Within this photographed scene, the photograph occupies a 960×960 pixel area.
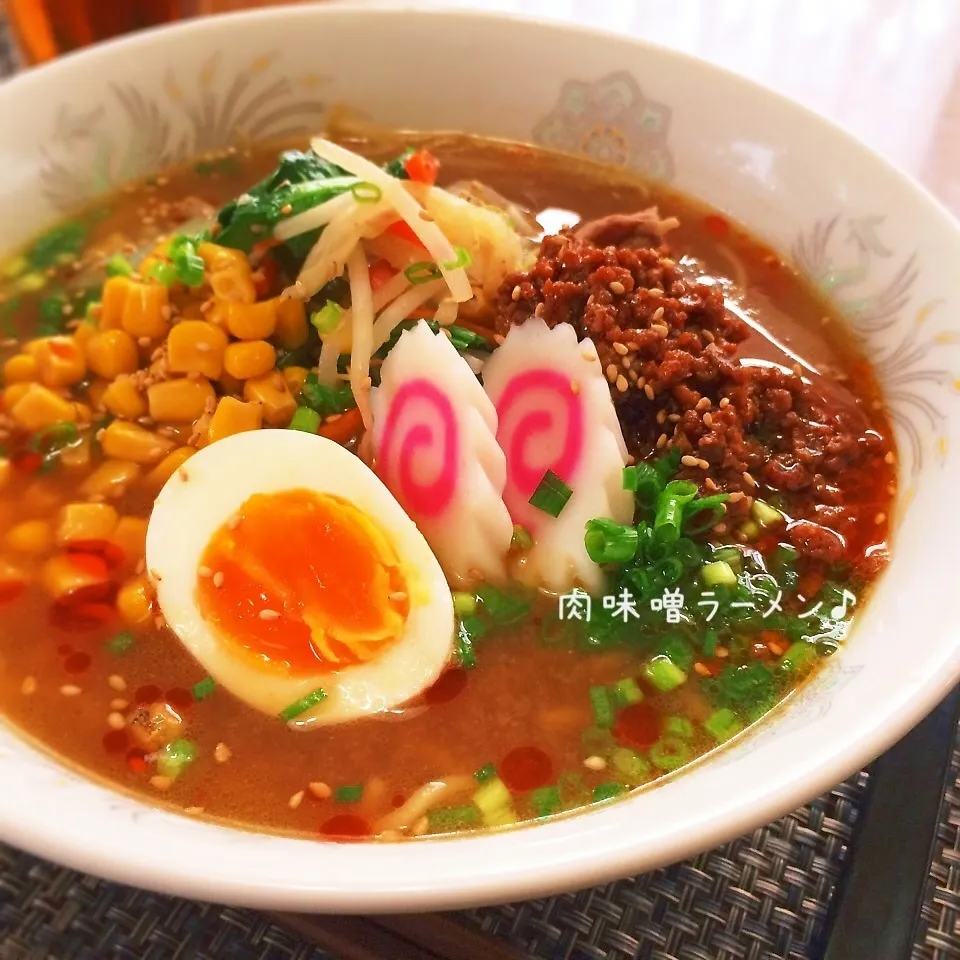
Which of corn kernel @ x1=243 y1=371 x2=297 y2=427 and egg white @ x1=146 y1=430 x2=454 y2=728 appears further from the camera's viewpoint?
corn kernel @ x1=243 y1=371 x2=297 y2=427

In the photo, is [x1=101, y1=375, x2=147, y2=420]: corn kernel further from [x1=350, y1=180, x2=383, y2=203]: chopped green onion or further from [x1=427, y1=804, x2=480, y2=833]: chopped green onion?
[x1=427, y1=804, x2=480, y2=833]: chopped green onion

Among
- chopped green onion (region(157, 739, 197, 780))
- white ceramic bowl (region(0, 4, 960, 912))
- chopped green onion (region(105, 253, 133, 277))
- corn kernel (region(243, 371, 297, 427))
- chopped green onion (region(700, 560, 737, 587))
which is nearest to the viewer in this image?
white ceramic bowl (region(0, 4, 960, 912))

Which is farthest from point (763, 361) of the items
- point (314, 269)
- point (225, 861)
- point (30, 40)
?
point (30, 40)

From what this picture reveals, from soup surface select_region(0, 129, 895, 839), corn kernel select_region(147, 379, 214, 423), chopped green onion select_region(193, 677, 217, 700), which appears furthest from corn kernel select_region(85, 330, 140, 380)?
chopped green onion select_region(193, 677, 217, 700)

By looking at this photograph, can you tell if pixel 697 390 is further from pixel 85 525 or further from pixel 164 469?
A: pixel 85 525

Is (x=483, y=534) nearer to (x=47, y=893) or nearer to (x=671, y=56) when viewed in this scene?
(x=47, y=893)

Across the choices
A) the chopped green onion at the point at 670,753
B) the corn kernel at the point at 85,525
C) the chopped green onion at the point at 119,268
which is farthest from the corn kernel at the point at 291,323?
the chopped green onion at the point at 670,753

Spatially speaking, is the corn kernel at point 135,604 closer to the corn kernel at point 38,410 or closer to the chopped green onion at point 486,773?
the corn kernel at point 38,410
